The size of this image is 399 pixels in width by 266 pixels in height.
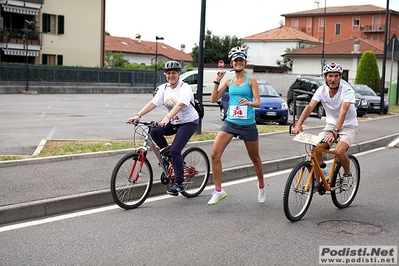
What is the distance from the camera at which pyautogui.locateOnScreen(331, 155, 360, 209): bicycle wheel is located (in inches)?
290

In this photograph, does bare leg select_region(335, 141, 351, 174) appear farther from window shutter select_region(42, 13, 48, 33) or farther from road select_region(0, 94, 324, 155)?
window shutter select_region(42, 13, 48, 33)

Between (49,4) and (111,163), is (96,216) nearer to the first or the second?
(111,163)

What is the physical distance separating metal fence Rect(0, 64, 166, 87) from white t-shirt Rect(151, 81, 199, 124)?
32.1 meters

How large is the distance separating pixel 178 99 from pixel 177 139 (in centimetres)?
51

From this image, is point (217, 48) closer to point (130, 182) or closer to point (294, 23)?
point (294, 23)

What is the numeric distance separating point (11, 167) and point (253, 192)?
12.5ft

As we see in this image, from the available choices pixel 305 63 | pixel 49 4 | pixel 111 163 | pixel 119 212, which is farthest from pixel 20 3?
pixel 119 212

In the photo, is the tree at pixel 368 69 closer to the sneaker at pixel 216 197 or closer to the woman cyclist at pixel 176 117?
the woman cyclist at pixel 176 117

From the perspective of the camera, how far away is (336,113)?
23.7 feet

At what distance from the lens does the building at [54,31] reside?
46.9m

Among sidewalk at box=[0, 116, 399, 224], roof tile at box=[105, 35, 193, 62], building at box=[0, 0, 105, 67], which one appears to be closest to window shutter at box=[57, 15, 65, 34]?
building at box=[0, 0, 105, 67]

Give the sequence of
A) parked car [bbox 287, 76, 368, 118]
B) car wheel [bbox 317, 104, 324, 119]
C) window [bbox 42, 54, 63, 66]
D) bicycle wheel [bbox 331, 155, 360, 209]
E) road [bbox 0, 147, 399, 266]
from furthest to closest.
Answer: window [bbox 42, 54, 63, 66], parked car [bbox 287, 76, 368, 118], car wheel [bbox 317, 104, 324, 119], bicycle wheel [bbox 331, 155, 360, 209], road [bbox 0, 147, 399, 266]

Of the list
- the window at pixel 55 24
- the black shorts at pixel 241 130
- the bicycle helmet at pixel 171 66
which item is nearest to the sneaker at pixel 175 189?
the black shorts at pixel 241 130

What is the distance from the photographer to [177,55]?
9819 centimetres
